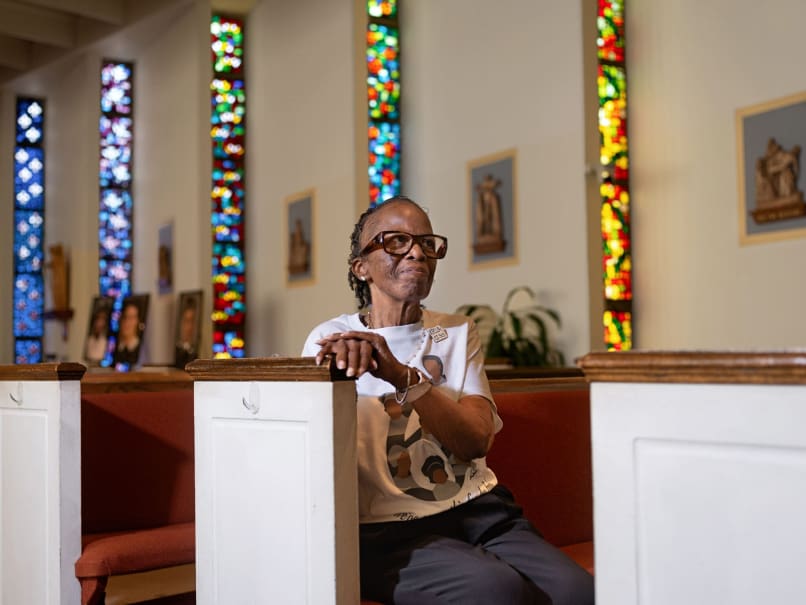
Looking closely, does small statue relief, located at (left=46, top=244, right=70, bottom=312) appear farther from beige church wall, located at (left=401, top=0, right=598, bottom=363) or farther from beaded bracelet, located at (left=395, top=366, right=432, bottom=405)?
beaded bracelet, located at (left=395, top=366, right=432, bottom=405)

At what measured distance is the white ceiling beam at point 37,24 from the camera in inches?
503

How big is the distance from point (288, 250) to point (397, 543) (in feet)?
31.0

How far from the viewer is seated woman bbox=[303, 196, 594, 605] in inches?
81.9

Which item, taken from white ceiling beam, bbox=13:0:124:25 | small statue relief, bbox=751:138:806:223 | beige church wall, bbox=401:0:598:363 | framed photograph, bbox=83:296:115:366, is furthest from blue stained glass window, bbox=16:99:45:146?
small statue relief, bbox=751:138:806:223

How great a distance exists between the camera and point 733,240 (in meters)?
8.33

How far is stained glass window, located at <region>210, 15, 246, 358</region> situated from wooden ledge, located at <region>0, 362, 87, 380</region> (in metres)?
9.02

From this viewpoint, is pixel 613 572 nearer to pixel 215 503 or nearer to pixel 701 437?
pixel 701 437

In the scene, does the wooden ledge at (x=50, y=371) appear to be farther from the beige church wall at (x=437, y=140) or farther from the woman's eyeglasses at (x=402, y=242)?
the beige church wall at (x=437, y=140)

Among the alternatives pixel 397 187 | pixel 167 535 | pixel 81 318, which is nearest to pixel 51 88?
pixel 81 318

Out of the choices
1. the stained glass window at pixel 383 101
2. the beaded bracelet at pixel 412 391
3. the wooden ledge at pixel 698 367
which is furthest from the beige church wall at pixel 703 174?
the wooden ledge at pixel 698 367

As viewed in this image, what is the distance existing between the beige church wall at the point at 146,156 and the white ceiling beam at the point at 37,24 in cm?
32

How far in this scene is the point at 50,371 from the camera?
120 inches

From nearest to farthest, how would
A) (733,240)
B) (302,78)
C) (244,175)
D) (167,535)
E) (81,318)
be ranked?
1. (167,535)
2. (733,240)
3. (302,78)
4. (244,175)
5. (81,318)

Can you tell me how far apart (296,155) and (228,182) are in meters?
1.46
